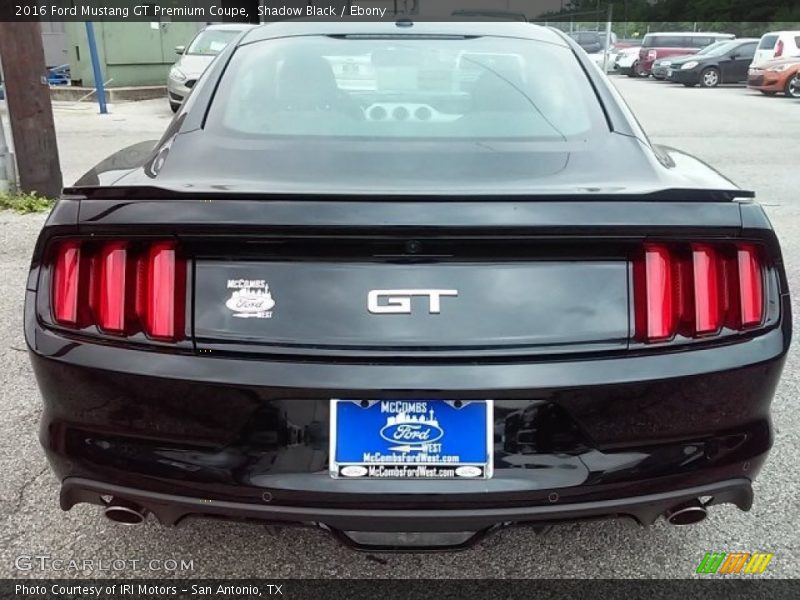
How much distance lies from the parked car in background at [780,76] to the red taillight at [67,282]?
846 inches

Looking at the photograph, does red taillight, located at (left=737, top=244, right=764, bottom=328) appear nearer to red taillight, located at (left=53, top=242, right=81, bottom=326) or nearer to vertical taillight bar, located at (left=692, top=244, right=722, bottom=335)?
vertical taillight bar, located at (left=692, top=244, right=722, bottom=335)

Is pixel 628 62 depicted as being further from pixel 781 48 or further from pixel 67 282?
pixel 67 282

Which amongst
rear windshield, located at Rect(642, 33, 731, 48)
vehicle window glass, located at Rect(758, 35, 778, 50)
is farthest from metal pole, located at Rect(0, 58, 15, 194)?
rear windshield, located at Rect(642, 33, 731, 48)

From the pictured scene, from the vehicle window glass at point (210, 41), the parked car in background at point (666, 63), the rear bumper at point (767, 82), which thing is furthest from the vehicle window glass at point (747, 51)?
the vehicle window glass at point (210, 41)

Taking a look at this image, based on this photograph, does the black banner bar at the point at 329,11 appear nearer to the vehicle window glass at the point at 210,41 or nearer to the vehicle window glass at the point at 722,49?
the vehicle window glass at the point at 210,41

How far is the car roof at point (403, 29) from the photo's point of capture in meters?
2.98

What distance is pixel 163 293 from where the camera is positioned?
5.87 ft

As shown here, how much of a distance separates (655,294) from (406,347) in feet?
1.99

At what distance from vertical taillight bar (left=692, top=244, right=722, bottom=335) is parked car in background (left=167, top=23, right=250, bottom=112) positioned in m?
11.5

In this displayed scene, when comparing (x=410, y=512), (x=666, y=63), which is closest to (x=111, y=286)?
(x=410, y=512)

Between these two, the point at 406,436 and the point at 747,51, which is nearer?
the point at 406,436

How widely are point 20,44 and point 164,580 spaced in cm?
555

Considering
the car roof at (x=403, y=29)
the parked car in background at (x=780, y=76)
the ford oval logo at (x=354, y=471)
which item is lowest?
the parked car in background at (x=780, y=76)

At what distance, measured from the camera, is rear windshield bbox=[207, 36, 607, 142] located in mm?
2410
